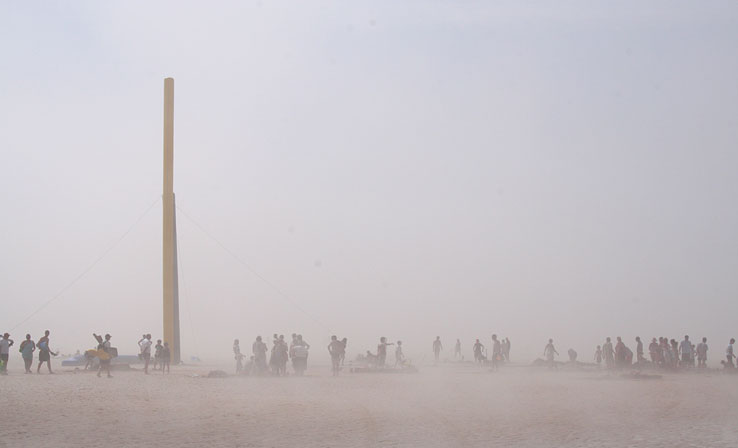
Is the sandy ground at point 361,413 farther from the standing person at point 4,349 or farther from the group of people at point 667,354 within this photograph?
Answer: the group of people at point 667,354

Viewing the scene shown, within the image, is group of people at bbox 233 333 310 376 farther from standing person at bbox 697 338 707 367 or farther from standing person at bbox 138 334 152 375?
standing person at bbox 697 338 707 367

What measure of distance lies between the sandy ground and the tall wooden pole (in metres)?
15.6

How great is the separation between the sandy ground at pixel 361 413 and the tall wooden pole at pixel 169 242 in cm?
1562

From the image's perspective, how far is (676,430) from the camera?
14.6 metres

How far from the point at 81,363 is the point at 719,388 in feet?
90.6

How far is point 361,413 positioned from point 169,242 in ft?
94.5

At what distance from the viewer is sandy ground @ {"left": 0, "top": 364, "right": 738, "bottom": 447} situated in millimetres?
13695

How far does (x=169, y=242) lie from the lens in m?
43.4

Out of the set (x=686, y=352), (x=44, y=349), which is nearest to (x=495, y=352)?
(x=686, y=352)

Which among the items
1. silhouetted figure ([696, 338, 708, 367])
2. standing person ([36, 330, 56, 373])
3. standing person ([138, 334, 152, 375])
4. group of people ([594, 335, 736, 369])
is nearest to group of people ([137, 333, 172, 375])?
standing person ([138, 334, 152, 375])

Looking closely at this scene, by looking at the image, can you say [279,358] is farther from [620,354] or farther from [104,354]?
[620,354]

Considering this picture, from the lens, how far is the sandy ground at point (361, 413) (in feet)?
44.9

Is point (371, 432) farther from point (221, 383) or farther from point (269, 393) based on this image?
point (221, 383)

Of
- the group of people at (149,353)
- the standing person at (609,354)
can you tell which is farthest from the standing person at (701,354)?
the group of people at (149,353)
